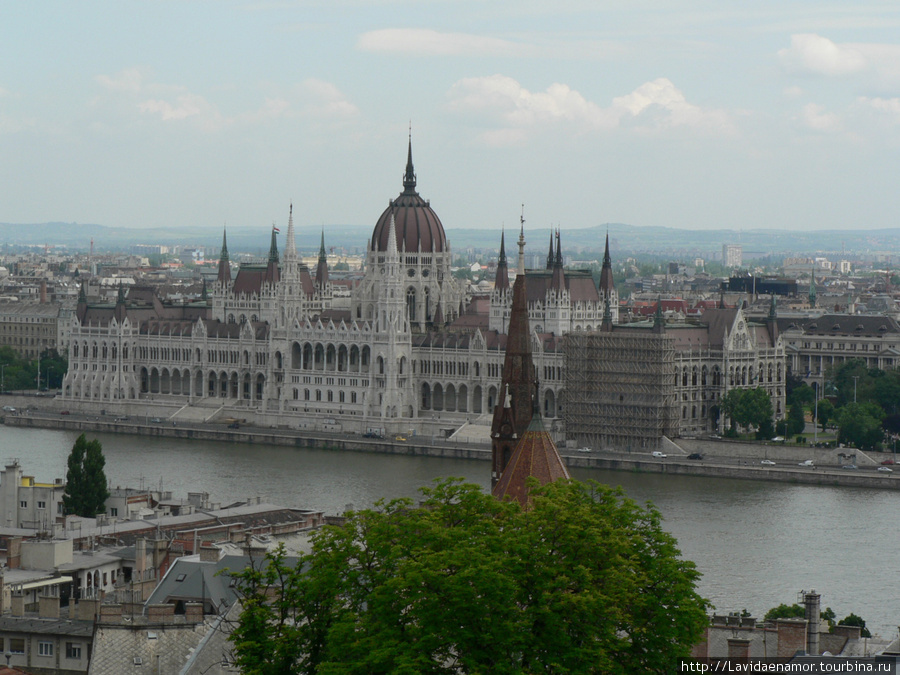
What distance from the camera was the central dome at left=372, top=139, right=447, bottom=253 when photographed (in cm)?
10488

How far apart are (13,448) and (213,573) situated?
5264cm

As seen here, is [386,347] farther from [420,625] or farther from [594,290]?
[420,625]

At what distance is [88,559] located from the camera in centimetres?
4200

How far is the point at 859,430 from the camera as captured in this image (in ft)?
274

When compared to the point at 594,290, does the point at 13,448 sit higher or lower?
lower

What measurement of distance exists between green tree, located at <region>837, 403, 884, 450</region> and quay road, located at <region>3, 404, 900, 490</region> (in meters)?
3.22

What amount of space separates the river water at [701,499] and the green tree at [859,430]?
8.29 meters

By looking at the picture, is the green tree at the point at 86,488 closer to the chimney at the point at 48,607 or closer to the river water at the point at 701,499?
the river water at the point at 701,499

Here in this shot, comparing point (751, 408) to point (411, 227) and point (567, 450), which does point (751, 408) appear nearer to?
point (567, 450)

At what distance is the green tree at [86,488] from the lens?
52406 mm

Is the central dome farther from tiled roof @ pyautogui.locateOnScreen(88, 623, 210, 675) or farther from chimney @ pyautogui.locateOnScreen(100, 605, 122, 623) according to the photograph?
tiled roof @ pyautogui.locateOnScreen(88, 623, 210, 675)

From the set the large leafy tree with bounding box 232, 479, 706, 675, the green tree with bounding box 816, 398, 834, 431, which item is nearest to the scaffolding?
the green tree with bounding box 816, 398, 834, 431

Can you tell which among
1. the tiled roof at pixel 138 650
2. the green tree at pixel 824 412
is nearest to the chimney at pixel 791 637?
the tiled roof at pixel 138 650

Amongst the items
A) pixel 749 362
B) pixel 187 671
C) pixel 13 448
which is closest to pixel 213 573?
pixel 187 671
